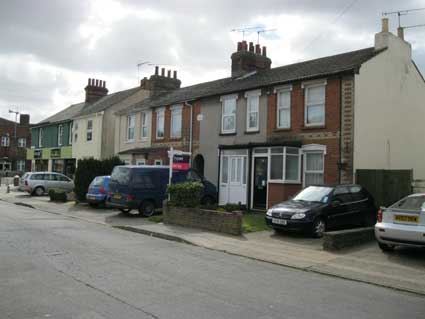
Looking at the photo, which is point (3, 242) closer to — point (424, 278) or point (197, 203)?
point (197, 203)

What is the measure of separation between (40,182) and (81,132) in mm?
6880

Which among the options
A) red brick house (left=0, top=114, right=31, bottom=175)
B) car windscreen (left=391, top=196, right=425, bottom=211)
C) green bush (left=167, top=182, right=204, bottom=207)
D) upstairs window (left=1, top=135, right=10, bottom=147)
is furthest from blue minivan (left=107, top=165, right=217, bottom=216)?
upstairs window (left=1, top=135, right=10, bottom=147)

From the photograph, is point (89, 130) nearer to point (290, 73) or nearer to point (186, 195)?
point (290, 73)

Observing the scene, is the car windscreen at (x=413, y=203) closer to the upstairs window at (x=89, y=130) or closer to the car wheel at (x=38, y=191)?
the car wheel at (x=38, y=191)

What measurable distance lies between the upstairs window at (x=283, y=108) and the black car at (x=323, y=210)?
5515mm

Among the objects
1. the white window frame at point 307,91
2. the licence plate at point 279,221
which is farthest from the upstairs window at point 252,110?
the licence plate at point 279,221

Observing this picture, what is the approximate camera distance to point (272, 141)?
19609 millimetres

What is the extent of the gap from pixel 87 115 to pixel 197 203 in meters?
21.6

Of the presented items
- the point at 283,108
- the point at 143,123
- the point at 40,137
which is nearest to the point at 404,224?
the point at 283,108

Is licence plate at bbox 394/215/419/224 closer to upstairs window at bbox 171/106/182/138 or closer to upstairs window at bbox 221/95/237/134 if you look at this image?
upstairs window at bbox 221/95/237/134

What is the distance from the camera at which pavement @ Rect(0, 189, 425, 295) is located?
28.3 ft

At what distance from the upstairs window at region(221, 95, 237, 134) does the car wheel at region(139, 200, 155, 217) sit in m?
5.81

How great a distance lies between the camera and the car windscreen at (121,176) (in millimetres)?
18125

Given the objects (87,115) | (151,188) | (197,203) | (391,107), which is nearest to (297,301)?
(197,203)
